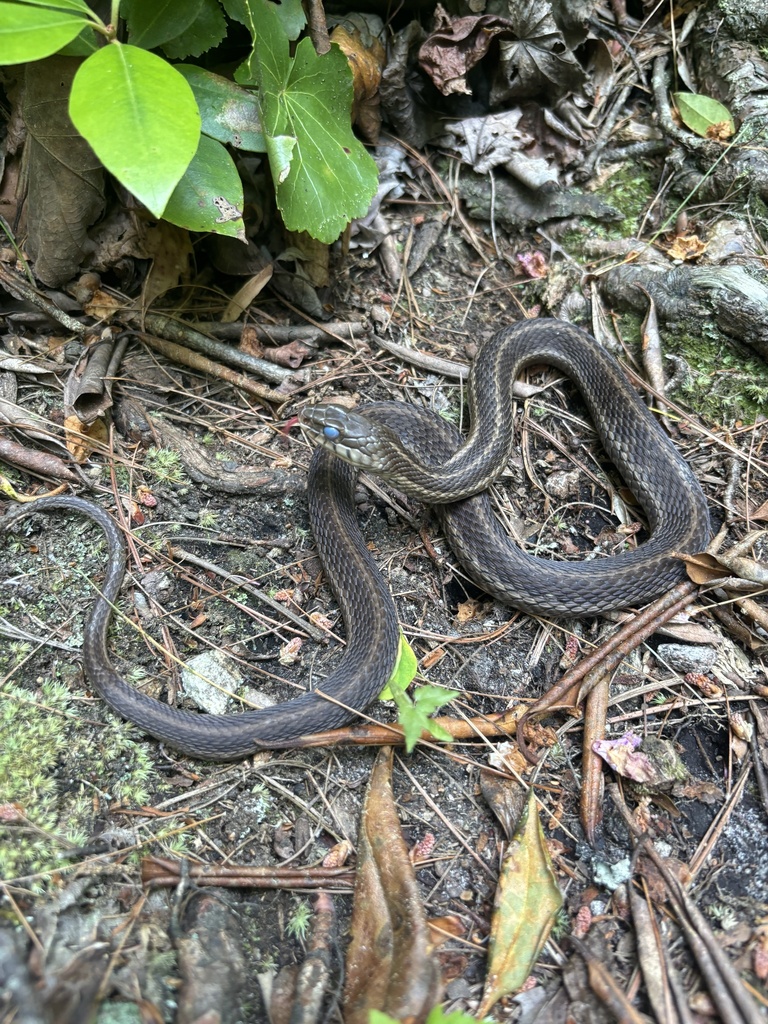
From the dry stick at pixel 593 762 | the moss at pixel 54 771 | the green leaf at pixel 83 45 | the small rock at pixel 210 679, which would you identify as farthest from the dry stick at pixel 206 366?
the dry stick at pixel 593 762

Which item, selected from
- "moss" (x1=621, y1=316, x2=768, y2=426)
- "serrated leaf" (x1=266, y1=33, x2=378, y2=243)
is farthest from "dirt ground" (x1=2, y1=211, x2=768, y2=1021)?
"serrated leaf" (x1=266, y1=33, x2=378, y2=243)

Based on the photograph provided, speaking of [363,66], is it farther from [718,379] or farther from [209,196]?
[718,379]

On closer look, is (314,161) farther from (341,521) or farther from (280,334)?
(341,521)

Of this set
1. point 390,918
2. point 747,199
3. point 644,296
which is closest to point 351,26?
point 644,296

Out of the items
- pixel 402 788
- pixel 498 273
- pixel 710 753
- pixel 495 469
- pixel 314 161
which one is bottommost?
pixel 402 788

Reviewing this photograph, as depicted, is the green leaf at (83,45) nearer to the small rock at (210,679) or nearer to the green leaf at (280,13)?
the green leaf at (280,13)

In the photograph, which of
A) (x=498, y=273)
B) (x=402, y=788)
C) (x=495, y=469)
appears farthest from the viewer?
(x=498, y=273)

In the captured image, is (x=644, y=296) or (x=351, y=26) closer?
(x=351, y=26)

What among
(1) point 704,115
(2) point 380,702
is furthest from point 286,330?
(1) point 704,115
